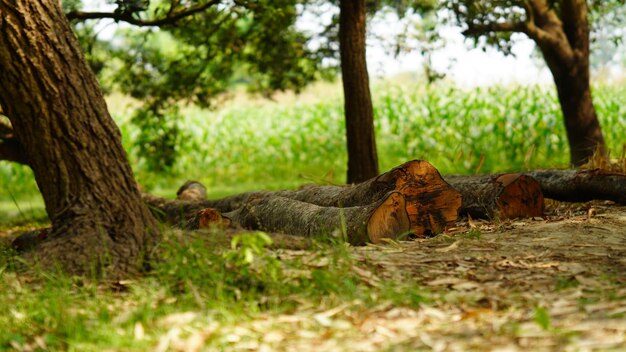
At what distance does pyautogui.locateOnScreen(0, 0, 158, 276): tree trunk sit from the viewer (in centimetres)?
498

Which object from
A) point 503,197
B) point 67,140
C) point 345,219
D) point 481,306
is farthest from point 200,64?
point 481,306

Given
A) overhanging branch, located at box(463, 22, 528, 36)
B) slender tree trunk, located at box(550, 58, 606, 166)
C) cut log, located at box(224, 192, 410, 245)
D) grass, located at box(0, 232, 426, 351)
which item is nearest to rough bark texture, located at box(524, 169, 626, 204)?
cut log, located at box(224, 192, 410, 245)

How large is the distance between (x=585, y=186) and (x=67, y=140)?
476cm

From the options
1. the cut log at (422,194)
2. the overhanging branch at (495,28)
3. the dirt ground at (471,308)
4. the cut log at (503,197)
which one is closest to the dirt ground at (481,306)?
the dirt ground at (471,308)

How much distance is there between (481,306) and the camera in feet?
13.8

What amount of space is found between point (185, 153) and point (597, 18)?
9194 mm

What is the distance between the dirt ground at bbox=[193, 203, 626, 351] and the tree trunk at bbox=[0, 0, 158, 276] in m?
1.03

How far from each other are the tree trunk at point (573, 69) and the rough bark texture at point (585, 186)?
4.88 m

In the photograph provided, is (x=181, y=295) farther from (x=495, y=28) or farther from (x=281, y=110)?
(x=281, y=110)

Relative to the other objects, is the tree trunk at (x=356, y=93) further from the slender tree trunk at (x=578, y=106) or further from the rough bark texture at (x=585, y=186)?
the slender tree trunk at (x=578, y=106)

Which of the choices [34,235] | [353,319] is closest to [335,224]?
[353,319]

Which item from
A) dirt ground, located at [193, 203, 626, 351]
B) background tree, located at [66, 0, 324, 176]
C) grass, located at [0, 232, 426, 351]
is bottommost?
dirt ground, located at [193, 203, 626, 351]

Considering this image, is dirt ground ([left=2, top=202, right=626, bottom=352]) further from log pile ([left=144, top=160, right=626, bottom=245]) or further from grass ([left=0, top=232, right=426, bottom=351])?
log pile ([left=144, top=160, right=626, bottom=245])

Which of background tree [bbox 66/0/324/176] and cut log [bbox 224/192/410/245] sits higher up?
background tree [bbox 66/0/324/176]
